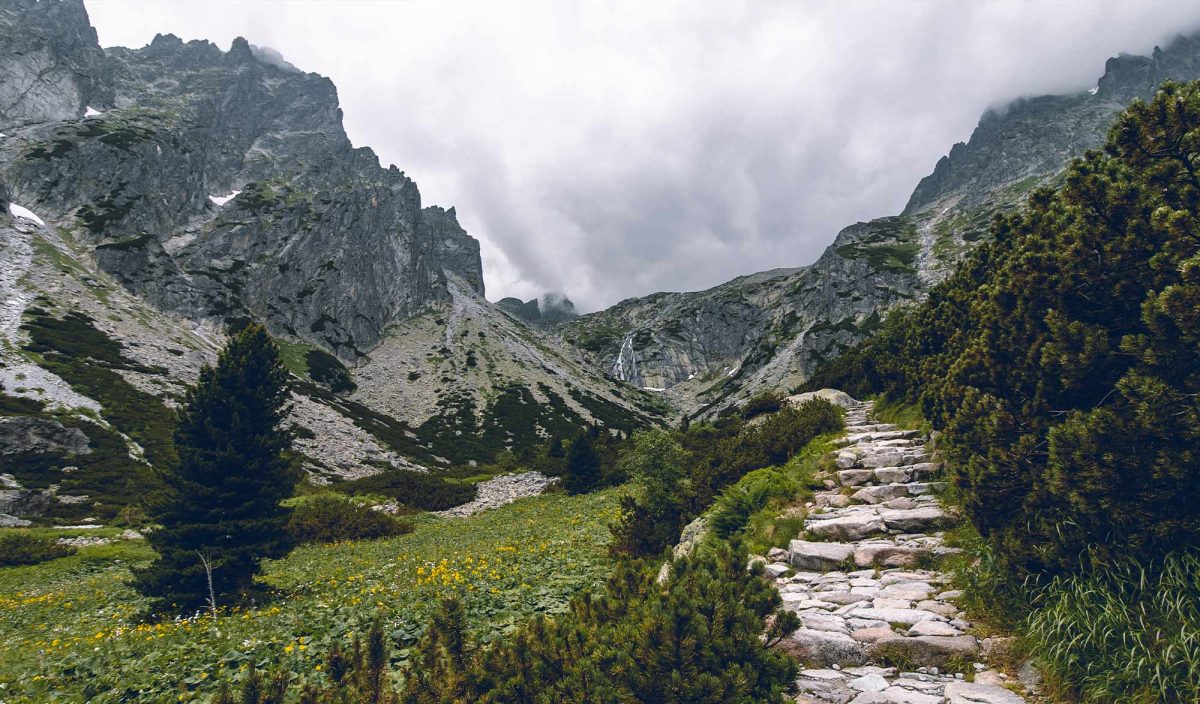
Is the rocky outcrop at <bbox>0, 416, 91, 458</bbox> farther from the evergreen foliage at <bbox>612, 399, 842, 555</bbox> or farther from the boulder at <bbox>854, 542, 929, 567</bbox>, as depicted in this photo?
the boulder at <bbox>854, 542, 929, 567</bbox>

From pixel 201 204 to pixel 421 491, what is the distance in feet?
505

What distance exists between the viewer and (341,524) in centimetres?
2512

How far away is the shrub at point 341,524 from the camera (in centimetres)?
2406

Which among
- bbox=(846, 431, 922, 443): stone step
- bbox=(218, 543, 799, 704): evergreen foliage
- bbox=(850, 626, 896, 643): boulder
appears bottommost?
bbox=(850, 626, 896, 643): boulder

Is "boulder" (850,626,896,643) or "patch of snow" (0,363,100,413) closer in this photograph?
"boulder" (850,626,896,643)

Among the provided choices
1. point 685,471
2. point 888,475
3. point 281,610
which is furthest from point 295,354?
point 888,475

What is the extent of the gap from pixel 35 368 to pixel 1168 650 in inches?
3313

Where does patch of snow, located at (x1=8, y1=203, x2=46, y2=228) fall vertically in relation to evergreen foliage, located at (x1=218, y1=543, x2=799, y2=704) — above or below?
above

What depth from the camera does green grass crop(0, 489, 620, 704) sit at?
697 cm

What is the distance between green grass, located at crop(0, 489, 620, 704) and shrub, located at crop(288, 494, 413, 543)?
13.3 feet

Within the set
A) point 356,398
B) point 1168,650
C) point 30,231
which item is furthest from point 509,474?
point 30,231

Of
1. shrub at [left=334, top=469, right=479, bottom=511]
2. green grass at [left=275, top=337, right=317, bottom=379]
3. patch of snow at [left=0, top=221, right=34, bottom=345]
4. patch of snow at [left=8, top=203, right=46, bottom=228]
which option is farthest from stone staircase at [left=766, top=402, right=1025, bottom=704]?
patch of snow at [left=8, top=203, right=46, bottom=228]

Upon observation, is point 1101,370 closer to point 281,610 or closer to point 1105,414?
point 1105,414

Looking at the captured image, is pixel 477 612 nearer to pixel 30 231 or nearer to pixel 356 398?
pixel 356 398
